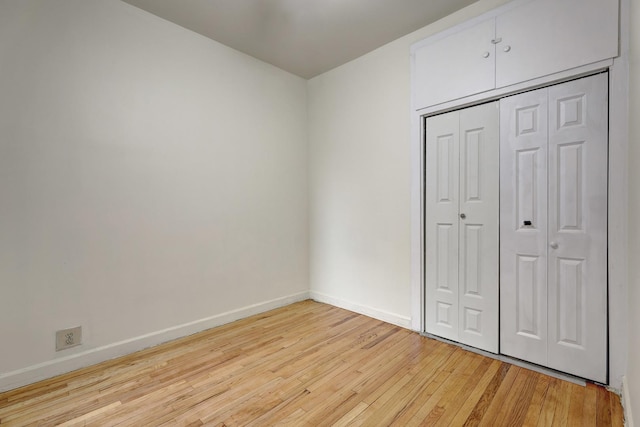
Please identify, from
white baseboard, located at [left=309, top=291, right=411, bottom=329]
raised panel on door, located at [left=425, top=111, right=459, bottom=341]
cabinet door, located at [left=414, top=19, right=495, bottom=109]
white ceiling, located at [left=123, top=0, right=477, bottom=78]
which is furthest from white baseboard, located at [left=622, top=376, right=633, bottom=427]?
white ceiling, located at [left=123, top=0, right=477, bottom=78]

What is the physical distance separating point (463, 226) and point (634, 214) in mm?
1032

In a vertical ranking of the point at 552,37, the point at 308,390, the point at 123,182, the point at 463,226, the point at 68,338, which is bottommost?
the point at 308,390

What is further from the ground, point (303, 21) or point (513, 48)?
point (303, 21)

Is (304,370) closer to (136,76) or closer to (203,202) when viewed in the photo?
(203,202)

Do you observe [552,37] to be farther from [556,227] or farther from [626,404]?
[626,404]

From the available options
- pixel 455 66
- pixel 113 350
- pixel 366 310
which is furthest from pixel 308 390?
pixel 455 66

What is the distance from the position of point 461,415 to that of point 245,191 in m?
2.55

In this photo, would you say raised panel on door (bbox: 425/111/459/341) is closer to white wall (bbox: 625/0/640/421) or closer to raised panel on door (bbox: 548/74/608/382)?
raised panel on door (bbox: 548/74/608/382)

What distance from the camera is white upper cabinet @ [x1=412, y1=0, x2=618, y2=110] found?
6.13 feet

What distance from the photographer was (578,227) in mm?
1957

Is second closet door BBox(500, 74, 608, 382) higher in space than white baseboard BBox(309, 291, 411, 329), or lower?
higher

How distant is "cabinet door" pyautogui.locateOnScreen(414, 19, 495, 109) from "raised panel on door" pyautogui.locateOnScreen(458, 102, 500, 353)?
7.8 inches

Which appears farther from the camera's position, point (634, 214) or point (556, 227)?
point (556, 227)

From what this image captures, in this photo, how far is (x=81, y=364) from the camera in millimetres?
2180
